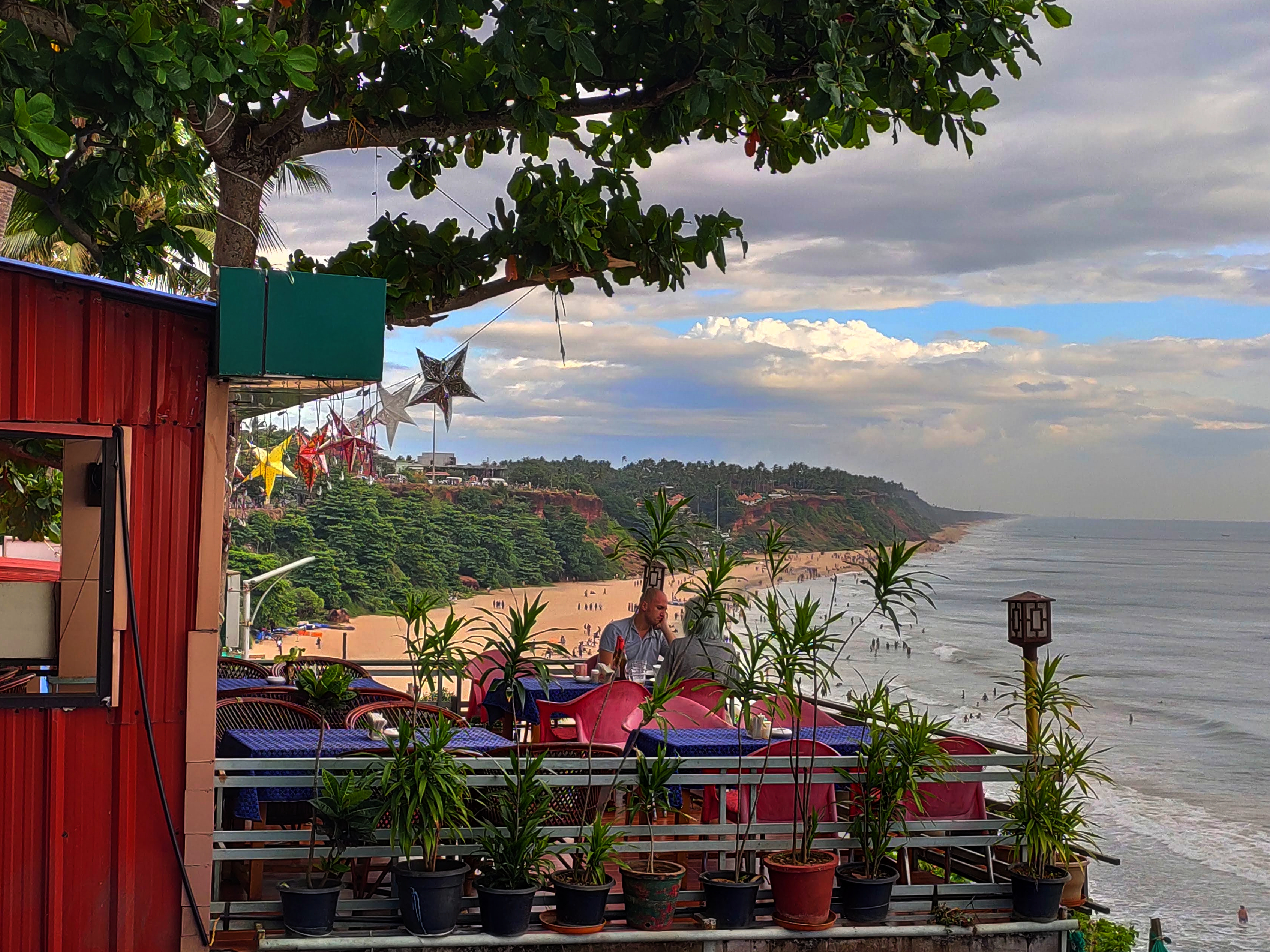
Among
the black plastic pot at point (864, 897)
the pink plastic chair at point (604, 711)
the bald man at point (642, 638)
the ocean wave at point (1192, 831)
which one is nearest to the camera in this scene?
the black plastic pot at point (864, 897)

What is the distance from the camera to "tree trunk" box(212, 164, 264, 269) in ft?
25.4

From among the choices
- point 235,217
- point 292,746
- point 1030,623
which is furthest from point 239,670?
point 1030,623

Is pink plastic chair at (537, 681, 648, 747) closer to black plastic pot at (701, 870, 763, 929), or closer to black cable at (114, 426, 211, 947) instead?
black plastic pot at (701, 870, 763, 929)

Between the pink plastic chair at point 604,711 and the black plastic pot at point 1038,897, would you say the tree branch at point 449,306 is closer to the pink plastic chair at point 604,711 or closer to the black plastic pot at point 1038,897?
the pink plastic chair at point 604,711

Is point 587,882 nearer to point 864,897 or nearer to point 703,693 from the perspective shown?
point 864,897

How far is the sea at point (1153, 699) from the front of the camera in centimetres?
2305

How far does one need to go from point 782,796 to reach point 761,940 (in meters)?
0.71

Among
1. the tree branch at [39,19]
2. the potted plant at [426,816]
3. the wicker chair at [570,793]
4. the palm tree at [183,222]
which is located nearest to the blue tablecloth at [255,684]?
the wicker chair at [570,793]

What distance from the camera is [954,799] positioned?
6.04 metres

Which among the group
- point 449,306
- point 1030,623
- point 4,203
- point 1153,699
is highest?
point 4,203

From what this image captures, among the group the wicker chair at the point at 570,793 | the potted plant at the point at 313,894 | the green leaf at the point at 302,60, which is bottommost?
the potted plant at the point at 313,894

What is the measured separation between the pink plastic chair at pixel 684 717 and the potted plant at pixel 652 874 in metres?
1.29

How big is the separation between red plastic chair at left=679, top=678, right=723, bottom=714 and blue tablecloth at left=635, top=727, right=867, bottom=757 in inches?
26.3

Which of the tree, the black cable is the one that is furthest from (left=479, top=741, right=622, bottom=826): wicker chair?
the tree
